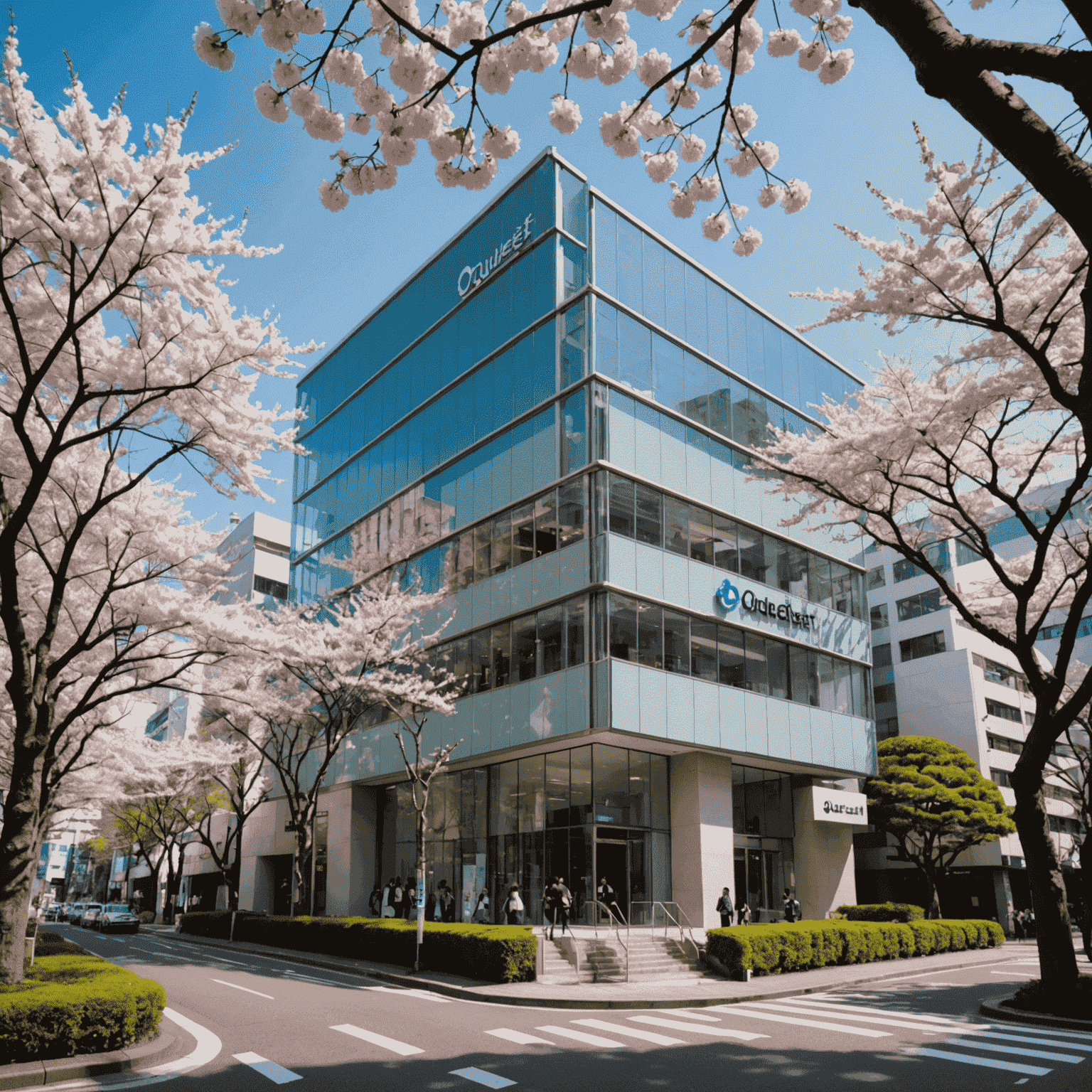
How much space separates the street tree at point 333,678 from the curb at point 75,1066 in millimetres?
11982

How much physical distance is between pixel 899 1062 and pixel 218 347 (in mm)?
12818

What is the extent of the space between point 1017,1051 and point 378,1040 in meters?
8.05

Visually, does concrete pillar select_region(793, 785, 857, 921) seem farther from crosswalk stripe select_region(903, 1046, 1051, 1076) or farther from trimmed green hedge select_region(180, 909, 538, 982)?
crosswalk stripe select_region(903, 1046, 1051, 1076)

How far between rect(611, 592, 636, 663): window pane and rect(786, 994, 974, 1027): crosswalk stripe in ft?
34.0

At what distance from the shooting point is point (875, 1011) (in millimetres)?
14836

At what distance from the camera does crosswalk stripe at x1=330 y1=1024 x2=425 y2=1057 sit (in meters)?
10.4

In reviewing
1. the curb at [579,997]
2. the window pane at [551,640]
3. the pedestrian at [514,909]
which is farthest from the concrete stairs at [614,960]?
the window pane at [551,640]

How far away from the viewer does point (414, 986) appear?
745 inches

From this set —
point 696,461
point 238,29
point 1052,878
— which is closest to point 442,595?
point 696,461

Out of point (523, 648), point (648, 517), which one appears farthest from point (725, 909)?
point (648, 517)

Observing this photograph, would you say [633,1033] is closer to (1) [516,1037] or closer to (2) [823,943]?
(1) [516,1037]

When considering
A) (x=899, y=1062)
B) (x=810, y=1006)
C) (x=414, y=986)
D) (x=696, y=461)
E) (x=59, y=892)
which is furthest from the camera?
(x=59, y=892)

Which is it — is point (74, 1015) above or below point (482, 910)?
above

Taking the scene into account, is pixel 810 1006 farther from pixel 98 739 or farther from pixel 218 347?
pixel 98 739
